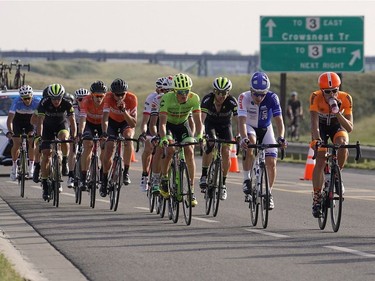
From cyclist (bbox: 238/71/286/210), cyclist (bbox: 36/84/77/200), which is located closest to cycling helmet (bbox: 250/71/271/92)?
cyclist (bbox: 238/71/286/210)

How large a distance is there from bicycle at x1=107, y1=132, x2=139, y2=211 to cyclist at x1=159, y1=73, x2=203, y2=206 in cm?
153

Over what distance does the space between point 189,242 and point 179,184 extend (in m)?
2.25

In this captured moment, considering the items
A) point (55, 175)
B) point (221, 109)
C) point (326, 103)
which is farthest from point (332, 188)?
point (55, 175)

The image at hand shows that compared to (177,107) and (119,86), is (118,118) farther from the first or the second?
(177,107)

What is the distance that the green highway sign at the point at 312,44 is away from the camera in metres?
41.7

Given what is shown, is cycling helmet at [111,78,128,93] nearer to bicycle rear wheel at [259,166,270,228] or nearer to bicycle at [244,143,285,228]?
bicycle at [244,143,285,228]

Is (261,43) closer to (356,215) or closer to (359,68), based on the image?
(359,68)

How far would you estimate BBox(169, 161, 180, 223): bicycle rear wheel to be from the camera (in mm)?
16628

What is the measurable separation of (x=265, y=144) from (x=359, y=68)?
26.2 metres

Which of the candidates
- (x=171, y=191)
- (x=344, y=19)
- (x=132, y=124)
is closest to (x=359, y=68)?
(x=344, y=19)

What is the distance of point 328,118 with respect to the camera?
1570 centimetres

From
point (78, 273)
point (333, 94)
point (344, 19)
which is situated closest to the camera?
point (78, 273)

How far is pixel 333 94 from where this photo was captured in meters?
15.4

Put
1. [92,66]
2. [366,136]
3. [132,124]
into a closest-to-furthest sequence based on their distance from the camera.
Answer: [132,124], [366,136], [92,66]
